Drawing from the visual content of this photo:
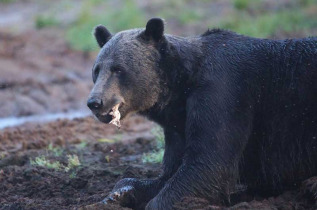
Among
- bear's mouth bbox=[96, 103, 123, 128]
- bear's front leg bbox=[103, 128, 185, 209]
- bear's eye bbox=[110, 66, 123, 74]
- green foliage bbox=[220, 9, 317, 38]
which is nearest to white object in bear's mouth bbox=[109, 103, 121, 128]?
bear's mouth bbox=[96, 103, 123, 128]

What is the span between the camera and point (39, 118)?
12.3 metres

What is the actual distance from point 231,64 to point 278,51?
42 centimetres

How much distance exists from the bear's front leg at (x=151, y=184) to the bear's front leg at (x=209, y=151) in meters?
0.44

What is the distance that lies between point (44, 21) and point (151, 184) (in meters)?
11.9

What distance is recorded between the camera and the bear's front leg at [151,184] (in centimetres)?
628

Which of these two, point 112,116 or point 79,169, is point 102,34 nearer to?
point 112,116

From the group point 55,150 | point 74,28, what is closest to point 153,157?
point 55,150

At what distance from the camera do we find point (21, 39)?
16406 millimetres

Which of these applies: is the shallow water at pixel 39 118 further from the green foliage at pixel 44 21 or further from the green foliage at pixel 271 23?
the green foliage at pixel 44 21

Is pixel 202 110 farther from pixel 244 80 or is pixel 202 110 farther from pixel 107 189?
pixel 107 189

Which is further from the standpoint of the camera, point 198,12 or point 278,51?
point 198,12

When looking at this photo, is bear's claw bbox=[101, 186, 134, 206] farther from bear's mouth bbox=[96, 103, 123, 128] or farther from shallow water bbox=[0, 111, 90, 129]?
shallow water bbox=[0, 111, 90, 129]

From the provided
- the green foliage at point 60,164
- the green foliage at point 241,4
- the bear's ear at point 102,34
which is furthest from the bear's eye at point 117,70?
the green foliage at point 241,4

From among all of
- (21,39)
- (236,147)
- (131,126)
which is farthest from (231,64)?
(21,39)
